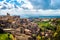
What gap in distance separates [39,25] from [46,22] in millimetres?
230

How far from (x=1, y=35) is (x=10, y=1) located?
108cm

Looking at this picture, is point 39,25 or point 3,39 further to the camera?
point 39,25

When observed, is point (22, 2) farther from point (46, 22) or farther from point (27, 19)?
point (46, 22)

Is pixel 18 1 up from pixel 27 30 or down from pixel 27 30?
up

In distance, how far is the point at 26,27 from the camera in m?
5.39

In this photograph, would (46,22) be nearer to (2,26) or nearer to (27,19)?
(27,19)

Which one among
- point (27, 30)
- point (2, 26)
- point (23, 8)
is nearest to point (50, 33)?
point (27, 30)

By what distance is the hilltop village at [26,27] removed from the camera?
5238 millimetres

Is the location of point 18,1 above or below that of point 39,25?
Result: above

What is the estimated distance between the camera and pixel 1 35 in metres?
4.98

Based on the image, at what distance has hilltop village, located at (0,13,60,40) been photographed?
17.2 feet

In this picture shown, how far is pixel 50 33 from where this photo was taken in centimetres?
543

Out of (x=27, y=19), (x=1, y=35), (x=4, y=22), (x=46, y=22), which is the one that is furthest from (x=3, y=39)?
(x=46, y=22)

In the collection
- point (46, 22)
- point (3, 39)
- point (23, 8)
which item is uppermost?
point (23, 8)
